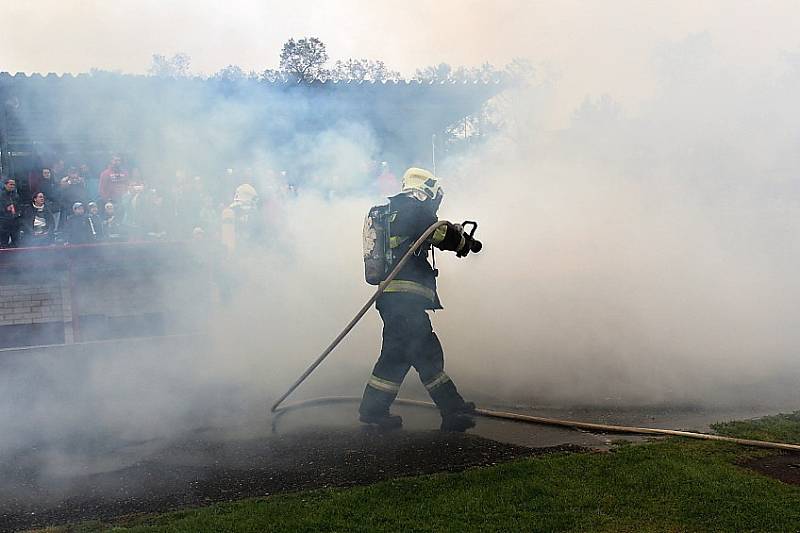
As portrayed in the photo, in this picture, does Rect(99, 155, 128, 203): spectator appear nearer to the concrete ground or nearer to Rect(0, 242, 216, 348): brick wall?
Rect(0, 242, 216, 348): brick wall

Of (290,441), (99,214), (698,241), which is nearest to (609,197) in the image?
(698,241)

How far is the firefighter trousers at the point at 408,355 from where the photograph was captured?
19.2 ft

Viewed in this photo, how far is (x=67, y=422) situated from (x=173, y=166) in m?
3.77

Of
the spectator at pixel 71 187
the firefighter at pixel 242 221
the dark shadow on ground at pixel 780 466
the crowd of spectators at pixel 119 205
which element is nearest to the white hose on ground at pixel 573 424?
the dark shadow on ground at pixel 780 466

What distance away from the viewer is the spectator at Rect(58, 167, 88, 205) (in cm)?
973

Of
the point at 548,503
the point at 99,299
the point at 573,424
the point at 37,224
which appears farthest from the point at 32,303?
the point at 548,503

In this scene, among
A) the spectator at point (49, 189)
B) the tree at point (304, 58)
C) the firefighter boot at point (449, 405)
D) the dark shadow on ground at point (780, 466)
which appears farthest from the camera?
the tree at point (304, 58)

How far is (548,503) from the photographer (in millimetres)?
4082

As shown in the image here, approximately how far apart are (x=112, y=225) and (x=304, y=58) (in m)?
3.99

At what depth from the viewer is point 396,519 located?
13.1ft

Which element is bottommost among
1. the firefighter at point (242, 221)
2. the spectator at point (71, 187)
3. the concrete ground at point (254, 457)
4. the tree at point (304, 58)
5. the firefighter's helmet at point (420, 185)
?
the concrete ground at point (254, 457)

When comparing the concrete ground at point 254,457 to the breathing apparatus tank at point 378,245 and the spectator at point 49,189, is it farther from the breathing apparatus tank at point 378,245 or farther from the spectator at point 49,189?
the spectator at point 49,189

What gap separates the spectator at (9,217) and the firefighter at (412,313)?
5.57 metres

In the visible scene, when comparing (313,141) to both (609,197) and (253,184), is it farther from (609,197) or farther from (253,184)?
(609,197)
